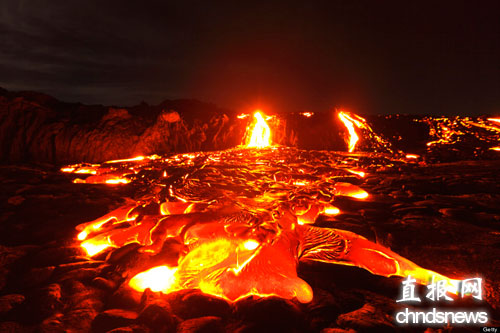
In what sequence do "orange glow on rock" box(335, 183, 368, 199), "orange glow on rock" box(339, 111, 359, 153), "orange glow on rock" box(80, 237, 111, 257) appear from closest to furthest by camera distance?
"orange glow on rock" box(80, 237, 111, 257) → "orange glow on rock" box(335, 183, 368, 199) → "orange glow on rock" box(339, 111, 359, 153)

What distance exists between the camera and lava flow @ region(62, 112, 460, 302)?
2602 millimetres

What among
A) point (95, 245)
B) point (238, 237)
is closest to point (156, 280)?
point (238, 237)

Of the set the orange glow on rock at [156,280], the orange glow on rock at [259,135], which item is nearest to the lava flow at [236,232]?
the orange glow on rock at [156,280]

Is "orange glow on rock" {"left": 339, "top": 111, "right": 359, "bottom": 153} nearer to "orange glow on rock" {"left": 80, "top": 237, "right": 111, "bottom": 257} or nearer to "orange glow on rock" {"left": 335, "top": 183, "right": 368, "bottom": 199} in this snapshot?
"orange glow on rock" {"left": 335, "top": 183, "right": 368, "bottom": 199}

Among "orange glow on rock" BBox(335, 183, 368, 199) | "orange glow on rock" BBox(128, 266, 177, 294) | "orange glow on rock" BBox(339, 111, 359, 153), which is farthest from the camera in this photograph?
"orange glow on rock" BBox(339, 111, 359, 153)

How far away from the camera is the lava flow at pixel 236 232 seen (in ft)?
8.54

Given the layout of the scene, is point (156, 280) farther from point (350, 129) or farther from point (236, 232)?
point (350, 129)

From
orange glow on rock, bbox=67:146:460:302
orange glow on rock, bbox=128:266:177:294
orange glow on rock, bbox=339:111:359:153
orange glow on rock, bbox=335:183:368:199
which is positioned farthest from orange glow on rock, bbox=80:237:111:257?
orange glow on rock, bbox=339:111:359:153

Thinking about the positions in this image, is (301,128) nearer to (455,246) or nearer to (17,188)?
(455,246)

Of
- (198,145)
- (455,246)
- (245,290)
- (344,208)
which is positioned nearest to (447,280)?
(455,246)

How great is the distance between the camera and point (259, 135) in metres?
11.7

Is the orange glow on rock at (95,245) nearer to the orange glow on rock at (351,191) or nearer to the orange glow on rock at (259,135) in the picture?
the orange glow on rock at (351,191)

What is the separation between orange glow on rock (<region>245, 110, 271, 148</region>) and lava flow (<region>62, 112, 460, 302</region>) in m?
4.36

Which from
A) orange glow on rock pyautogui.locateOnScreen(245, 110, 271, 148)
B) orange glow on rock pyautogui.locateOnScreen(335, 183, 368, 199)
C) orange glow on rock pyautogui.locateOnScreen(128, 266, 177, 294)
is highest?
orange glow on rock pyautogui.locateOnScreen(245, 110, 271, 148)
